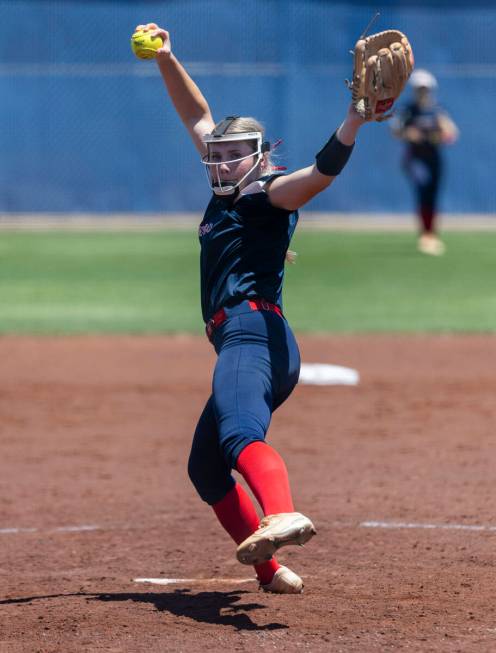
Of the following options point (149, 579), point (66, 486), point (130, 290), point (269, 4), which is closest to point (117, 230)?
point (269, 4)

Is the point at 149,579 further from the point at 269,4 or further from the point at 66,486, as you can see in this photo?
the point at 269,4

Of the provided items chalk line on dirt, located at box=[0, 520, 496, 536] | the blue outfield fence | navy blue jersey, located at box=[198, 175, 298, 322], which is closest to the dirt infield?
chalk line on dirt, located at box=[0, 520, 496, 536]

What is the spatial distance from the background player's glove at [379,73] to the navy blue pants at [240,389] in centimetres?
83

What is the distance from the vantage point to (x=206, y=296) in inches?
175

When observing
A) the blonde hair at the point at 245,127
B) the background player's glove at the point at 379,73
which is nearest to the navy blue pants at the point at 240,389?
the blonde hair at the point at 245,127

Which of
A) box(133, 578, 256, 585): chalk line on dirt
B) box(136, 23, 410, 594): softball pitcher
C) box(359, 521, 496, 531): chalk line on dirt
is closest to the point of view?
box(136, 23, 410, 594): softball pitcher

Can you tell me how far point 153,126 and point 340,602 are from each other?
20550mm

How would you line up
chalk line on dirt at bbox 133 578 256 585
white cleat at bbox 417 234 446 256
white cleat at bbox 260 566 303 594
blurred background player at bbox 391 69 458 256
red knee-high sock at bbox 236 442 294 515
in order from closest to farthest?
red knee-high sock at bbox 236 442 294 515, white cleat at bbox 260 566 303 594, chalk line on dirt at bbox 133 578 256 585, blurred background player at bbox 391 69 458 256, white cleat at bbox 417 234 446 256

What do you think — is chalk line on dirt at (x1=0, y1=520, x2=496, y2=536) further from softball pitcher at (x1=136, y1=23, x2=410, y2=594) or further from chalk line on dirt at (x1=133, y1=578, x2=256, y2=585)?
softball pitcher at (x1=136, y1=23, x2=410, y2=594)

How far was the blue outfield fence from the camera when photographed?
2403 centimetres

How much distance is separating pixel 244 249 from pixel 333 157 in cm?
52

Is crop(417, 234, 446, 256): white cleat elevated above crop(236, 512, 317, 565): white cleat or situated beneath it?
situated beneath

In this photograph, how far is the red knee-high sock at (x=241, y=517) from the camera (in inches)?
179

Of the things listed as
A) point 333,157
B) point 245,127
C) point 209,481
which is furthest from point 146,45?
point 209,481
